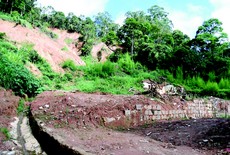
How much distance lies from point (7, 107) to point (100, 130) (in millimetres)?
3030

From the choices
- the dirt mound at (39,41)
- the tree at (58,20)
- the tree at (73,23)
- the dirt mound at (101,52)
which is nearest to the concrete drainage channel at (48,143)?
the dirt mound at (39,41)

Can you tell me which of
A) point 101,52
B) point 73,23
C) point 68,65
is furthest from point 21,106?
point 73,23

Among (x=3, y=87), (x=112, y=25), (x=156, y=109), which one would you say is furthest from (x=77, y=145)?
(x=112, y=25)

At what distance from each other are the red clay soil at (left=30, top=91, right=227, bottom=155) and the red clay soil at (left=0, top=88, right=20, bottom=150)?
683mm

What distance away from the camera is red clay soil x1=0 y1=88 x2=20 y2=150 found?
6.90 m

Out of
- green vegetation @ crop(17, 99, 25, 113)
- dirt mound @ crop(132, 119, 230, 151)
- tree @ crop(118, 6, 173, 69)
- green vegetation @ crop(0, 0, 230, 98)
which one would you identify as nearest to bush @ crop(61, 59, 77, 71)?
green vegetation @ crop(0, 0, 230, 98)

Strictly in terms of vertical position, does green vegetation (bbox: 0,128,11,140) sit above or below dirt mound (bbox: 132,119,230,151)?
below

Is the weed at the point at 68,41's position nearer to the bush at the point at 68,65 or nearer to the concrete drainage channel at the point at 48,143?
the bush at the point at 68,65

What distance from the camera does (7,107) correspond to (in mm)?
7828

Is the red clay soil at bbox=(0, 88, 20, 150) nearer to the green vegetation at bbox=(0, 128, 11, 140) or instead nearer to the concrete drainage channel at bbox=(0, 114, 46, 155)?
the green vegetation at bbox=(0, 128, 11, 140)

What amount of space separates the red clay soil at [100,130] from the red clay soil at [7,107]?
0.68 m

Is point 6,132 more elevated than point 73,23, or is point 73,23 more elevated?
point 73,23

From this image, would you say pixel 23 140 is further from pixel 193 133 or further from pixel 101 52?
pixel 101 52

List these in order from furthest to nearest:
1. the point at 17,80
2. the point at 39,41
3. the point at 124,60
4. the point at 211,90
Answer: the point at 124,60
the point at 39,41
the point at 211,90
the point at 17,80
